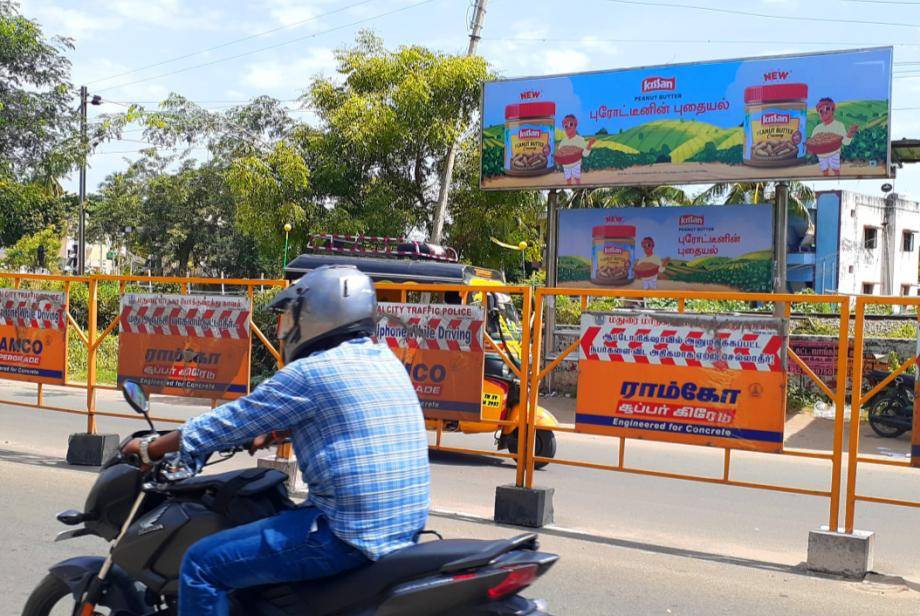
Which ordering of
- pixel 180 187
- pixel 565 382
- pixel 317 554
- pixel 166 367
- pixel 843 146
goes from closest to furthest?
pixel 317 554 < pixel 166 367 < pixel 843 146 < pixel 565 382 < pixel 180 187

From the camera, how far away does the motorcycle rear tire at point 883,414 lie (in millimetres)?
14805

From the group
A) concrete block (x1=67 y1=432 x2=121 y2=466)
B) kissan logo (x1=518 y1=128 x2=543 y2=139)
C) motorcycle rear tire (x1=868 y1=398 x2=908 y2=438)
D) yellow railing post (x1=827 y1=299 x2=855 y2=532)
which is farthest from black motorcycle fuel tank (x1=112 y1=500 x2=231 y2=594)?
kissan logo (x1=518 y1=128 x2=543 y2=139)

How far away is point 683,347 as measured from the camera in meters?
7.15

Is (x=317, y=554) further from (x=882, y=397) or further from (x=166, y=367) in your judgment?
(x=882, y=397)

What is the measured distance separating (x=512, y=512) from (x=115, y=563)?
4558 mm

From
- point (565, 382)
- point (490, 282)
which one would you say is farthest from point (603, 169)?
point (490, 282)

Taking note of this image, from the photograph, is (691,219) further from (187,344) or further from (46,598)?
(46,598)

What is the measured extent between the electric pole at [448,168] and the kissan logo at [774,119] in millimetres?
6912

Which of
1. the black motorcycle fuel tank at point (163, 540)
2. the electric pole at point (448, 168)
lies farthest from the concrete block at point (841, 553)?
the electric pole at point (448, 168)

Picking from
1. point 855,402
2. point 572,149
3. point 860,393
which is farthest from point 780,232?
point 860,393

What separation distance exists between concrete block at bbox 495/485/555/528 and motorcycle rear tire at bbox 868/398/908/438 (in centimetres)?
911

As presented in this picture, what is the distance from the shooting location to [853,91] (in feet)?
53.8

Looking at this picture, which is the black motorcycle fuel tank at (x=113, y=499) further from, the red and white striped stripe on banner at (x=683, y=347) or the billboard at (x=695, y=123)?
the billboard at (x=695, y=123)

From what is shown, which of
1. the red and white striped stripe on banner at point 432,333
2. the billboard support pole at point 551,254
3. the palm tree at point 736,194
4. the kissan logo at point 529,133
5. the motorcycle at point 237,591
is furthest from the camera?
the palm tree at point 736,194
